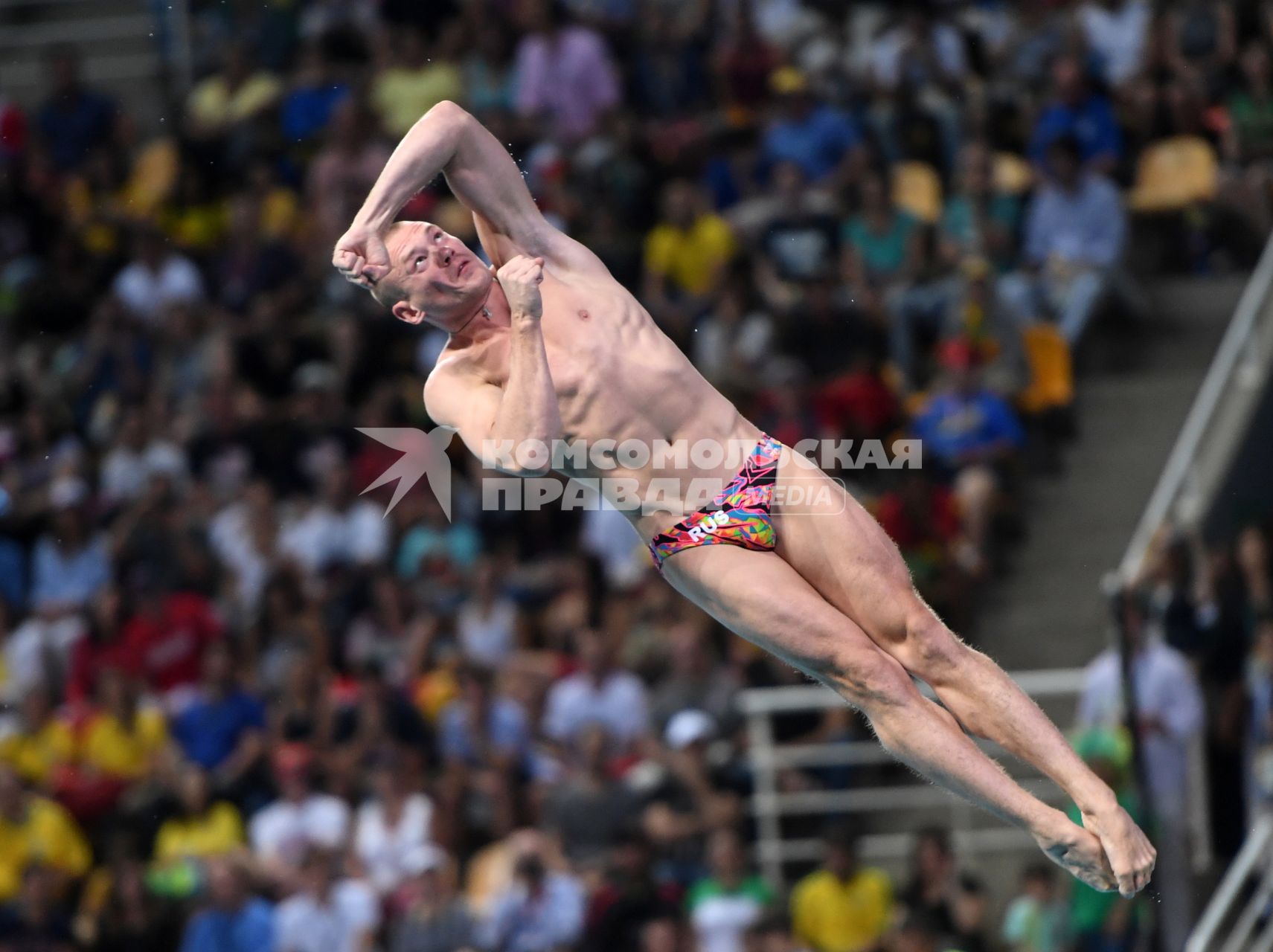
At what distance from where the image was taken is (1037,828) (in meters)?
5.86

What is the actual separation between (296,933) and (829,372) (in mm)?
4930

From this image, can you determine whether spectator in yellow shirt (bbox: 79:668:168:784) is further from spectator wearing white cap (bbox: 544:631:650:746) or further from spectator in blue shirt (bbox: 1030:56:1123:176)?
spectator in blue shirt (bbox: 1030:56:1123:176)

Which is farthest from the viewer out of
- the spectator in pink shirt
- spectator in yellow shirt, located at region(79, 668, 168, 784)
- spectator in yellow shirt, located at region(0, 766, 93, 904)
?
the spectator in pink shirt

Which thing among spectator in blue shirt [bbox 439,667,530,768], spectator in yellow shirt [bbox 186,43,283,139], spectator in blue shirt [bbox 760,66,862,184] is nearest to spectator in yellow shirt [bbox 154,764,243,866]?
spectator in blue shirt [bbox 439,667,530,768]

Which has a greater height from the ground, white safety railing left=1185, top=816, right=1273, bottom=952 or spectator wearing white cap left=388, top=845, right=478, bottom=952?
white safety railing left=1185, top=816, right=1273, bottom=952

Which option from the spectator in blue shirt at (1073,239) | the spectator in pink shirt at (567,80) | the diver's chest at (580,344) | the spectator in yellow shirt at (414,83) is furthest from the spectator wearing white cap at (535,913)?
the spectator in yellow shirt at (414,83)

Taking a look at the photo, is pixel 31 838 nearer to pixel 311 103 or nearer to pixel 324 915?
pixel 324 915

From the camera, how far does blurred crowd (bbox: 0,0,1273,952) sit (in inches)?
431

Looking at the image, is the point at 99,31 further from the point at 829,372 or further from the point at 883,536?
the point at 883,536

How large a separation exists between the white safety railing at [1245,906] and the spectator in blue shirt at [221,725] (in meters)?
5.89

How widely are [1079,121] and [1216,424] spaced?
2.72m

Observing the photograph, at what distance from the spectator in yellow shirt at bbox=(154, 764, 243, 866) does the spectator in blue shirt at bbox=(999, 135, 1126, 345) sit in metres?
6.20

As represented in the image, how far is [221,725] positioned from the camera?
41.2 ft

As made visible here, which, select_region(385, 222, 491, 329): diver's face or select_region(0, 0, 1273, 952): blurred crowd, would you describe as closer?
select_region(385, 222, 491, 329): diver's face
